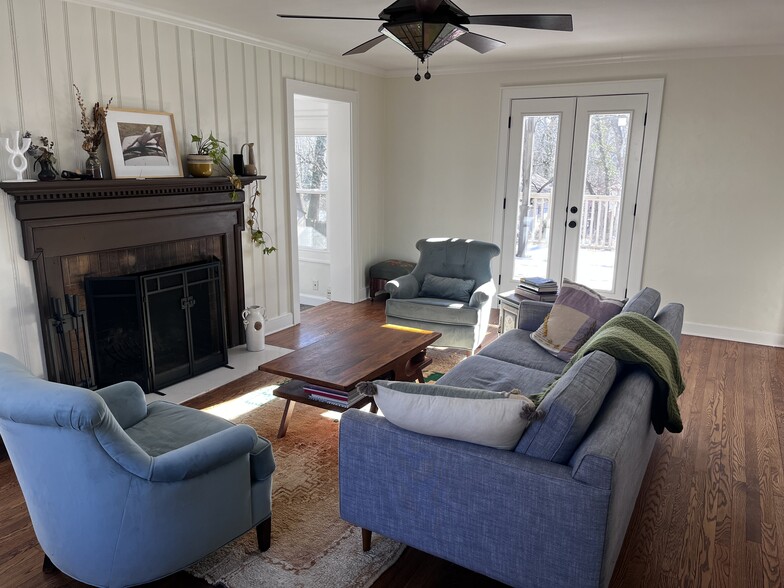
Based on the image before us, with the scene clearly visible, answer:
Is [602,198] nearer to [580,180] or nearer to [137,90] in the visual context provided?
[580,180]

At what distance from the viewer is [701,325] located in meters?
5.33

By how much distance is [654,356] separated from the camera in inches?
Result: 92.9

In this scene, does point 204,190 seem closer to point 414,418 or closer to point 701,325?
point 414,418

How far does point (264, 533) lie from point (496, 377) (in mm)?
1415

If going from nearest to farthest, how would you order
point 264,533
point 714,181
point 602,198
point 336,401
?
point 264,533 < point 336,401 < point 714,181 < point 602,198

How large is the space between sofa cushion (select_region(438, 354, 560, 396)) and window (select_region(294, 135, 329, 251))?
145 inches

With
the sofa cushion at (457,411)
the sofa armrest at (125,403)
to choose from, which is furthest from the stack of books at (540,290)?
the sofa armrest at (125,403)

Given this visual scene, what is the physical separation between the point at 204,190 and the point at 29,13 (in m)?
1.43

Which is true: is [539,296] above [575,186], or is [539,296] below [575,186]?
below

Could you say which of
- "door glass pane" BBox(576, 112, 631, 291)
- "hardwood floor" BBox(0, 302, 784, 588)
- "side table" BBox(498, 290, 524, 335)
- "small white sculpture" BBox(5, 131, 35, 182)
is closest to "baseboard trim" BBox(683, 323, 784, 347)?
"door glass pane" BBox(576, 112, 631, 291)

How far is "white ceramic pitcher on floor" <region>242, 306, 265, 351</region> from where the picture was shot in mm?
4684

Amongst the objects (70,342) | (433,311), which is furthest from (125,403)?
(433,311)

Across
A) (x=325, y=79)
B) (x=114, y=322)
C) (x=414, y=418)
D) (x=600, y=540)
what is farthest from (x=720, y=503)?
(x=325, y=79)

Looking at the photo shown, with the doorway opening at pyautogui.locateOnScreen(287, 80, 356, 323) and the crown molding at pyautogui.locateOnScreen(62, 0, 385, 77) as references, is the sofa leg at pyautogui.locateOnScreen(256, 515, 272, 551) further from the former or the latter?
the doorway opening at pyautogui.locateOnScreen(287, 80, 356, 323)
